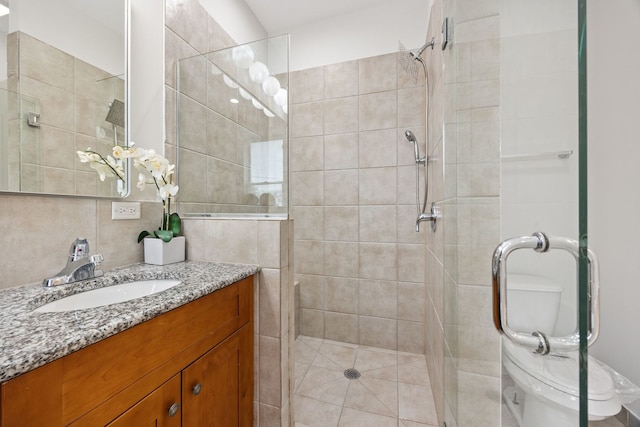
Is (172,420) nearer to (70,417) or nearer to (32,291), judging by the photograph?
(70,417)

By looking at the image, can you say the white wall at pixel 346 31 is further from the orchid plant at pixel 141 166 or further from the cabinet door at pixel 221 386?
the cabinet door at pixel 221 386

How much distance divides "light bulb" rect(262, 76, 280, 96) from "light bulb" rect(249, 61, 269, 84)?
0.03m

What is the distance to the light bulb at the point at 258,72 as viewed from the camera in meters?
1.61

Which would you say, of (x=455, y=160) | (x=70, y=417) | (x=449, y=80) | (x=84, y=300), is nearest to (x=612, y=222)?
(x=455, y=160)

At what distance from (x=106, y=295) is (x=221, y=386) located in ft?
1.74

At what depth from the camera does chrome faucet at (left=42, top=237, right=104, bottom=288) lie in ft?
2.82

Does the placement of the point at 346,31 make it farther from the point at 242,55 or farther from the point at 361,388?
the point at 361,388

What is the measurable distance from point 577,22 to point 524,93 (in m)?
0.29

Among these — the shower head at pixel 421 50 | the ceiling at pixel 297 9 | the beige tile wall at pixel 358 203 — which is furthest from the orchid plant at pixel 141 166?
the ceiling at pixel 297 9

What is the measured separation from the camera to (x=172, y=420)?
74 centimetres

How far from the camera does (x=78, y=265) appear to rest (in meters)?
0.89

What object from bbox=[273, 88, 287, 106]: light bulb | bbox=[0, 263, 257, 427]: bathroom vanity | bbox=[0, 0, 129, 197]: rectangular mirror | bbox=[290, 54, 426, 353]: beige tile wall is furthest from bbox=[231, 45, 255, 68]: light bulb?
bbox=[0, 263, 257, 427]: bathroom vanity

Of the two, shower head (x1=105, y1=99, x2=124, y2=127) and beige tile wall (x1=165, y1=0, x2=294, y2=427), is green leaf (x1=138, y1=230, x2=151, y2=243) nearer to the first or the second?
beige tile wall (x1=165, y1=0, x2=294, y2=427)

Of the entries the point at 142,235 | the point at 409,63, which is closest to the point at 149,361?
the point at 142,235
